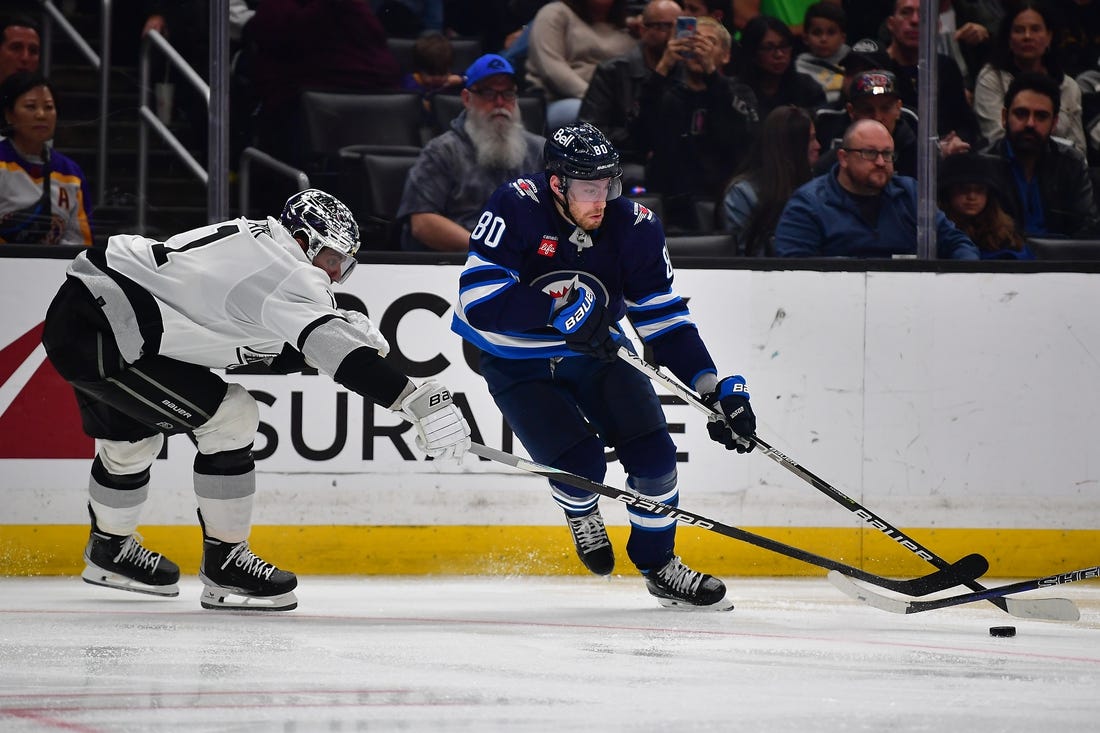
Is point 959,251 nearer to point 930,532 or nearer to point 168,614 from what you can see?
point 930,532

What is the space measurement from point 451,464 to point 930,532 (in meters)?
1.57

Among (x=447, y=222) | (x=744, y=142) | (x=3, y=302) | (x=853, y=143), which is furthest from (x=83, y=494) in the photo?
(x=853, y=143)

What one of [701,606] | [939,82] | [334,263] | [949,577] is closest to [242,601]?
[334,263]

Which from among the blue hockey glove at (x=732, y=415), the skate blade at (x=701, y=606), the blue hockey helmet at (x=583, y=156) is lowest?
the skate blade at (x=701, y=606)

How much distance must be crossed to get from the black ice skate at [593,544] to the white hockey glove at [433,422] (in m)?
0.70

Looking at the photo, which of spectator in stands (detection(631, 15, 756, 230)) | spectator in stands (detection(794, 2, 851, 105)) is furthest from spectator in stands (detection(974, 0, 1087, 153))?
spectator in stands (detection(631, 15, 756, 230))

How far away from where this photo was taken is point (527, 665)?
10.3ft

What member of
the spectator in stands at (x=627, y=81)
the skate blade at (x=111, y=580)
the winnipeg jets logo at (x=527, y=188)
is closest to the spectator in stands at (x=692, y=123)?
the spectator in stands at (x=627, y=81)

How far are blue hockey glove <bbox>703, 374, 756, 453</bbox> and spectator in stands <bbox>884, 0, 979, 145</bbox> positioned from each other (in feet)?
4.79

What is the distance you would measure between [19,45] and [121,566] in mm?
1830

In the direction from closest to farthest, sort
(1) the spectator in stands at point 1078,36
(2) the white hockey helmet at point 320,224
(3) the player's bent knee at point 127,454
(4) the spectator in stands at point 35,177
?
1. (2) the white hockey helmet at point 320,224
2. (3) the player's bent knee at point 127,454
3. (4) the spectator in stands at point 35,177
4. (1) the spectator in stands at point 1078,36

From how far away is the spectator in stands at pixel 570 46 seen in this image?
5410mm

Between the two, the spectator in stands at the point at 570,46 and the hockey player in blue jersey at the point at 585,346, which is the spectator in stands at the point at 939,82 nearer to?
the spectator in stands at the point at 570,46

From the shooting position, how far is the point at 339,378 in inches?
142
